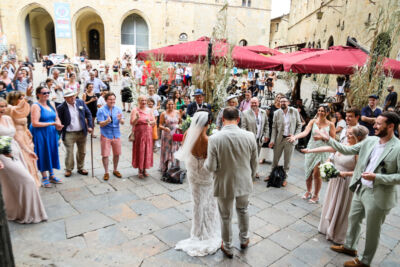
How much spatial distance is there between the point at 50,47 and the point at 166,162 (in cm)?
3422

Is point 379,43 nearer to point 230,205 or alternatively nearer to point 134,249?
point 230,205

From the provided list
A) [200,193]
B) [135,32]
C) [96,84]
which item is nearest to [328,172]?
[200,193]

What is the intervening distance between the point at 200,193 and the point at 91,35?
3500 centimetres

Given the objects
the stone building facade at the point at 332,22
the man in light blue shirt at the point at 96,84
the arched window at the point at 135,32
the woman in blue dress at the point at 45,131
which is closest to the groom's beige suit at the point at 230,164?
the woman in blue dress at the point at 45,131

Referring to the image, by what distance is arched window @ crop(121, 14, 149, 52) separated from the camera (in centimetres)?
2869

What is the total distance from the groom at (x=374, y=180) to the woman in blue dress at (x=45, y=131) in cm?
440

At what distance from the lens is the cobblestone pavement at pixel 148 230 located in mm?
3213

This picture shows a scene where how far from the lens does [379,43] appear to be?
5.62 metres

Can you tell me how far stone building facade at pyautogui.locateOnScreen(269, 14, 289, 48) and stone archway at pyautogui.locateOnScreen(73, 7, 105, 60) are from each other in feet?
83.7

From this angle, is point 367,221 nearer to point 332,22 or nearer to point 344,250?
point 344,250

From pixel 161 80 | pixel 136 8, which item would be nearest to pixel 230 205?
pixel 161 80

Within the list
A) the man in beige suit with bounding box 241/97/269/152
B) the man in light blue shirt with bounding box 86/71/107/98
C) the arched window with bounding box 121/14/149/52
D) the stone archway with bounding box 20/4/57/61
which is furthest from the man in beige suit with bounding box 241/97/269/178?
the stone archway with bounding box 20/4/57/61

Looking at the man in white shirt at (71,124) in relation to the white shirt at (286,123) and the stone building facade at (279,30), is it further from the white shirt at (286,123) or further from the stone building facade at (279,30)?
the stone building facade at (279,30)

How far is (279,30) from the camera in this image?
4328 centimetres
